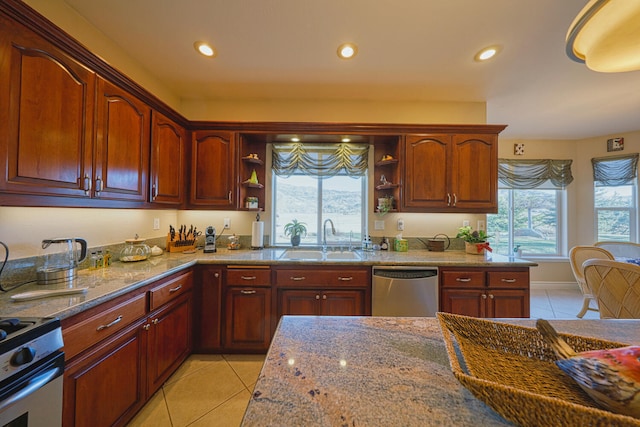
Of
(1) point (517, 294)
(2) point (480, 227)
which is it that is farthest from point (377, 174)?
(1) point (517, 294)

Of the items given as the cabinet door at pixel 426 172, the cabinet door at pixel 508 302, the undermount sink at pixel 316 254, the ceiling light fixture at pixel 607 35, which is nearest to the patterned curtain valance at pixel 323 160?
the cabinet door at pixel 426 172

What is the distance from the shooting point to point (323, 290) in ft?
7.07

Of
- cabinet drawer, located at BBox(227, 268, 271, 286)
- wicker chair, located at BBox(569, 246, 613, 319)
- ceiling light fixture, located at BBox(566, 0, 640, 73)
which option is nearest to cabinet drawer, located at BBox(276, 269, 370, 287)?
cabinet drawer, located at BBox(227, 268, 271, 286)

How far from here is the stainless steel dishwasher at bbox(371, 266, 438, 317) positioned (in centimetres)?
209

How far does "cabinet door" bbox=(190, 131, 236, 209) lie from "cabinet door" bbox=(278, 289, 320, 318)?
1.15 meters

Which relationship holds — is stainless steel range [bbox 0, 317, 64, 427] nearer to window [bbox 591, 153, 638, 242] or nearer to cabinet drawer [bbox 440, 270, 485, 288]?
cabinet drawer [bbox 440, 270, 485, 288]

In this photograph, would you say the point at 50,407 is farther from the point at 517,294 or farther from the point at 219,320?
the point at 517,294

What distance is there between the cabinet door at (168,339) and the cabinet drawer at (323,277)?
2.67ft

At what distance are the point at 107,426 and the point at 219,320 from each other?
0.91m

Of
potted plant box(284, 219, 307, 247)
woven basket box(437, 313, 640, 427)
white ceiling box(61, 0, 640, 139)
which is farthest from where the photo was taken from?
potted plant box(284, 219, 307, 247)

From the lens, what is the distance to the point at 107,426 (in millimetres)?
1297

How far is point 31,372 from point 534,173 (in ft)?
19.7

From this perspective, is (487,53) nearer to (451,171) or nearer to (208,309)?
(451,171)

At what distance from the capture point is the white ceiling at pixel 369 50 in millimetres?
1590
